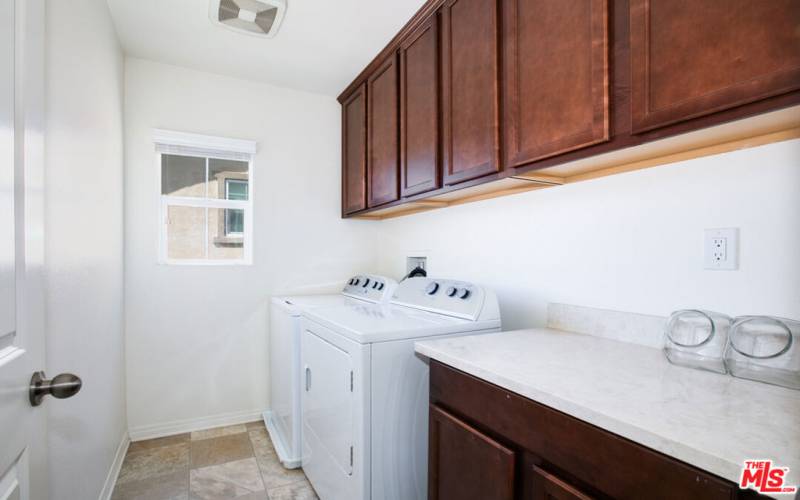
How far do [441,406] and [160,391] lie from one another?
2.18 m

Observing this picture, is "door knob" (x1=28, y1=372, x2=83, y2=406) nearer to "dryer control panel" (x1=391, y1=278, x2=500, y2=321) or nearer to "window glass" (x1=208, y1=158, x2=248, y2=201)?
"dryer control panel" (x1=391, y1=278, x2=500, y2=321)

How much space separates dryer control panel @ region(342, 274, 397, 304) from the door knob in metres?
1.59

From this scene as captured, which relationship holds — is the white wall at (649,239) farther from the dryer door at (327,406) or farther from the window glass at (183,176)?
the window glass at (183,176)

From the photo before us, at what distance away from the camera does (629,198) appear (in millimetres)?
1412

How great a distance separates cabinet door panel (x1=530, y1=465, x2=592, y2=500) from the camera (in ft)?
2.77

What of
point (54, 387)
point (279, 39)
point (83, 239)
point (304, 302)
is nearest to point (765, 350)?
point (54, 387)

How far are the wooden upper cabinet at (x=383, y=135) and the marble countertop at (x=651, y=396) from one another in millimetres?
1214

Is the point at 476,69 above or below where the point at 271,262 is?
above

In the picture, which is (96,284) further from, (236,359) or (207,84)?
(207,84)

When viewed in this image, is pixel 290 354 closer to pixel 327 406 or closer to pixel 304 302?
pixel 304 302

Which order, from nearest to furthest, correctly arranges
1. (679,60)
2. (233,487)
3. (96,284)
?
(679,60) → (96,284) → (233,487)

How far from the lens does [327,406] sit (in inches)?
68.6

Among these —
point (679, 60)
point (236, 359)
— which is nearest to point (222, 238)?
point (236, 359)

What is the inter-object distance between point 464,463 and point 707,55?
4.02 feet
